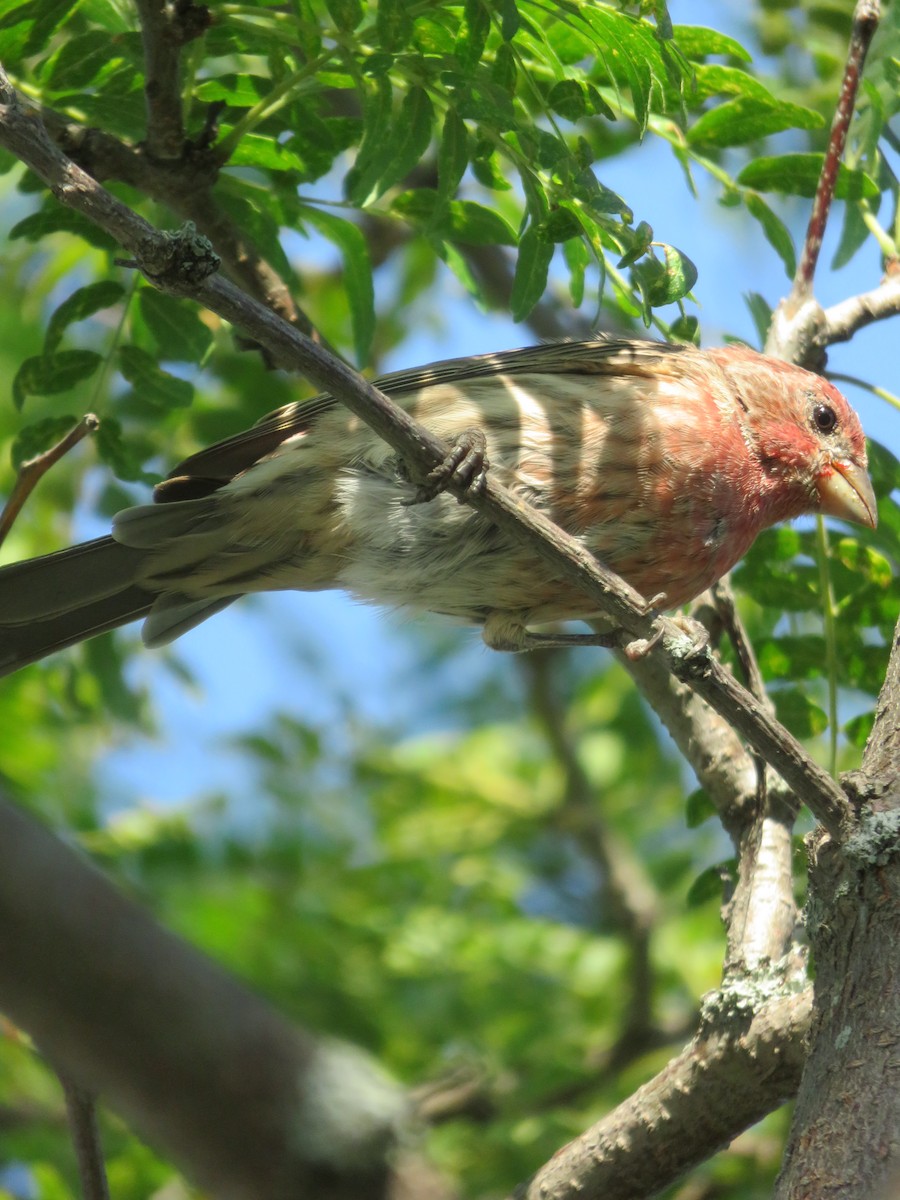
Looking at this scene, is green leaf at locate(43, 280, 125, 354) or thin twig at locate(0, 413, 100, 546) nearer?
thin twig at locate(0, 413, 100, 546)

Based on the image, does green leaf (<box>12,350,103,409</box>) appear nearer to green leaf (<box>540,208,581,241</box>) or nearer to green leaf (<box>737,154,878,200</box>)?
green leaf (<box>540,208,581,241</box>)

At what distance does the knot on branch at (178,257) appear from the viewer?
294 centimetres

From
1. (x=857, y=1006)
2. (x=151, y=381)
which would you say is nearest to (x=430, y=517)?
(x=151, y=381)

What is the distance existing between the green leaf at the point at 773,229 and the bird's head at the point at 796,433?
16.7 inches

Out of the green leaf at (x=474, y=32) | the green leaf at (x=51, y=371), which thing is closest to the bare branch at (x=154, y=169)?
the green leaf at (x=51, y=371)

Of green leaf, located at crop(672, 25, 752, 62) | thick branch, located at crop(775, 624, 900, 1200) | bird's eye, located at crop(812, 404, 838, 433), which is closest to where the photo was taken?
thick branch, located at crop(775, 624, 900, 1200)

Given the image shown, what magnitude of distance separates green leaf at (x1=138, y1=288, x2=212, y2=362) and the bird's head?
197 cm

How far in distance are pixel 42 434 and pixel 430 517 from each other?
1275 mm

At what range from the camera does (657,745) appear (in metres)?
7.06

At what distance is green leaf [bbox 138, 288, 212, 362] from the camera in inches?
175

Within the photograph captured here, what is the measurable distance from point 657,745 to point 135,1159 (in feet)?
10.7

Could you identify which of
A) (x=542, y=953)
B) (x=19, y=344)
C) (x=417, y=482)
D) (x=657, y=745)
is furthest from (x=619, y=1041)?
(x=19, y=344)

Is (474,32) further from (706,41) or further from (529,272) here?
(706,41)

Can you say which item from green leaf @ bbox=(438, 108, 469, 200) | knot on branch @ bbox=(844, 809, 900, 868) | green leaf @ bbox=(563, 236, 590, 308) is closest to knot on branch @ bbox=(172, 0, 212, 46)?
green leaf @ bbox=(438, 108, 469, 200)
